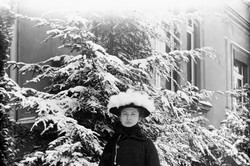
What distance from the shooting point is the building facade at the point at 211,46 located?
7.11m

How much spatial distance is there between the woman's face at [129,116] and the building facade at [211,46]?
7.73 ft

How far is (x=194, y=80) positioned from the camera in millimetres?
12211

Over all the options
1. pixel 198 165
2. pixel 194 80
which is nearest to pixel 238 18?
pixel 194 80

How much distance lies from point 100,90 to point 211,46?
6945 millimetres

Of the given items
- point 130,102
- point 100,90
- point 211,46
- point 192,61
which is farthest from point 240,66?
point 130,102

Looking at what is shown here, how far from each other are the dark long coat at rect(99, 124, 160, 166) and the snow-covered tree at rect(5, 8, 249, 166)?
737 millimetres

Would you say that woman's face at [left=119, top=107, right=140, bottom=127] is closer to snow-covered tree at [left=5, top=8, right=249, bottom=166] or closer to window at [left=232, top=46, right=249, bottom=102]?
snow-covered tree at [left=5, top=8, right=249, bottom=166]

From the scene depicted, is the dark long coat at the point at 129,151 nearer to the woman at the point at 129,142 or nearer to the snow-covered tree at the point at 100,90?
the woman at the point at 129,142

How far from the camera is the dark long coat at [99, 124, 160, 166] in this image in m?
4.65

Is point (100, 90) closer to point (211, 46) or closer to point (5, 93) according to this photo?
point (5, 93)

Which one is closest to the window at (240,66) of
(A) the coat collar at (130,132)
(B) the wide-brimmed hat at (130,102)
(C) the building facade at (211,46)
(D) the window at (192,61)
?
(C) the building facade at (211,46)

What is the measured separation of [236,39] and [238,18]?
0.61 meters

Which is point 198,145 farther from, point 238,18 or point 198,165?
point 238,18

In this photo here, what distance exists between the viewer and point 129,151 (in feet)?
15.4
